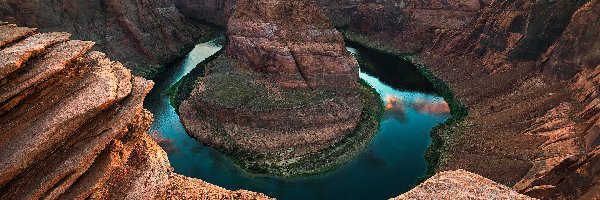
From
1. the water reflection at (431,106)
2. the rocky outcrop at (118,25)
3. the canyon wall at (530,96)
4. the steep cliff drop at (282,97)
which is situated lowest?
the rocky outcrop at (118,25)

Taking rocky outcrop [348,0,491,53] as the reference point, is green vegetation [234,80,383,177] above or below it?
below

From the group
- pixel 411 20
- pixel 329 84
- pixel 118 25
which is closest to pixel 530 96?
pixel 329 84

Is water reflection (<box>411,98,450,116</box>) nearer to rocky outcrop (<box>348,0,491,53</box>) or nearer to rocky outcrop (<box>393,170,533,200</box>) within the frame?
rocky outcrop (<box>348,0,491,53</box>)

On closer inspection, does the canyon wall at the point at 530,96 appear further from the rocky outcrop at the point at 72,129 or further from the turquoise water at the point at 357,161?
the rocky outcrop at the point at 72,129

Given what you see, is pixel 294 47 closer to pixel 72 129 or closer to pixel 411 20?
pixel 411 20

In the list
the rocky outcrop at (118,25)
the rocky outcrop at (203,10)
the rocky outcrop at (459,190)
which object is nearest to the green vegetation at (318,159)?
the rocky outcrop at (459,190)

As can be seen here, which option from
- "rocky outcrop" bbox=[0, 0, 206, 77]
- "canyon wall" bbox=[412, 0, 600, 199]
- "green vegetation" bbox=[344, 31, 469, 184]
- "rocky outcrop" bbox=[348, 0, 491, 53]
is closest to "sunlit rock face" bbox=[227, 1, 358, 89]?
"green vegetation" bbox=[344, 31, 469, 184]

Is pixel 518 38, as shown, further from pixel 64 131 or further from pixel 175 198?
pixel 64 131
